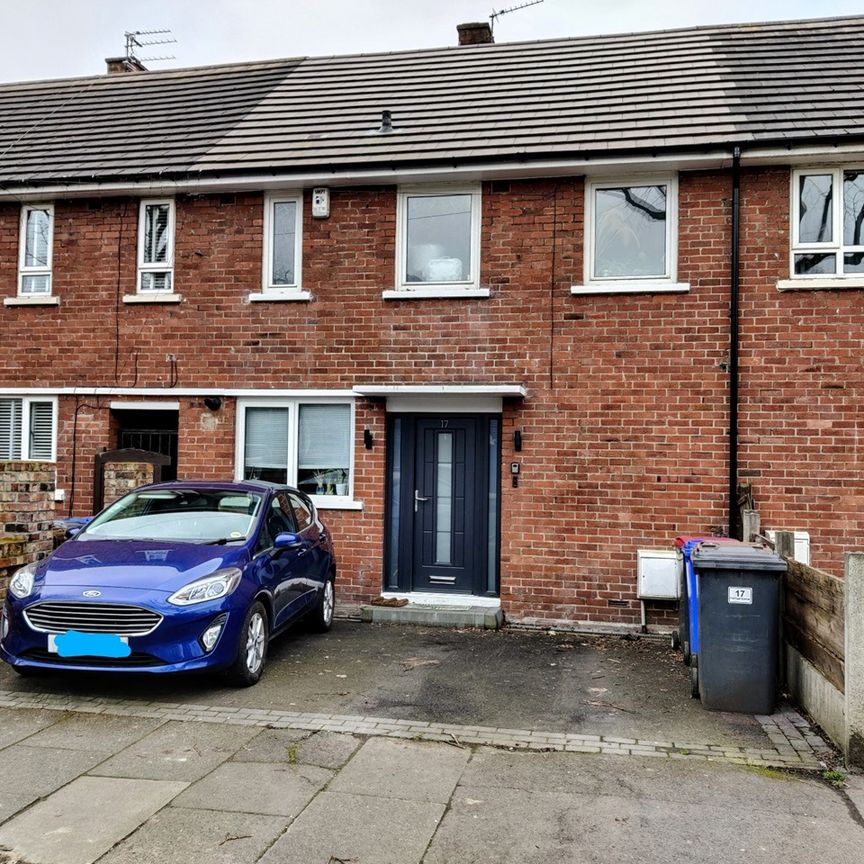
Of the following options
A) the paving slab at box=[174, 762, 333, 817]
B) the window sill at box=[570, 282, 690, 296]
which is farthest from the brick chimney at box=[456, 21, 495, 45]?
the paving slab at box=[174, 762, 333, 817]

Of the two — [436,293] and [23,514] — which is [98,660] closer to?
[23,514]

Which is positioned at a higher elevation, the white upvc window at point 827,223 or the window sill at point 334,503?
the white upvc window at point 827,223

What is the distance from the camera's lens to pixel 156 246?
10.6m

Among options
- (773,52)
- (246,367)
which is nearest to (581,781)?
(246,367)

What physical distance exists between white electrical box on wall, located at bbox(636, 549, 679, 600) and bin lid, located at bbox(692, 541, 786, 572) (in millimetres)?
2262

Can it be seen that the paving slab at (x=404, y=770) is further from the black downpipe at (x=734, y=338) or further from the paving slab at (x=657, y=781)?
the black downpipe at (x=734, y=338)

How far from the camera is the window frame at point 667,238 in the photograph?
9094mm

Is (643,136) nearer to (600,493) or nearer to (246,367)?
(600,493)

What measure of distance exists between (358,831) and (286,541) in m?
3.25

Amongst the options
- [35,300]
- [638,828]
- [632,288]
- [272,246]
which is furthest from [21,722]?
[632,288]

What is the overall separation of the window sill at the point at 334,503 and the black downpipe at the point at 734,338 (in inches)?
162

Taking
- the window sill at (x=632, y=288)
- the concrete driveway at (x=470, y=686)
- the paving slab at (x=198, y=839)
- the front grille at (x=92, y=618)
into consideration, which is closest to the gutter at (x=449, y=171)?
the window sill at (x=632, y=288)

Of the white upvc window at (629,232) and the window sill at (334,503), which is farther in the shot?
the window sill at (334,503)

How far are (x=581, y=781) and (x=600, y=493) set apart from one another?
4.75 m
